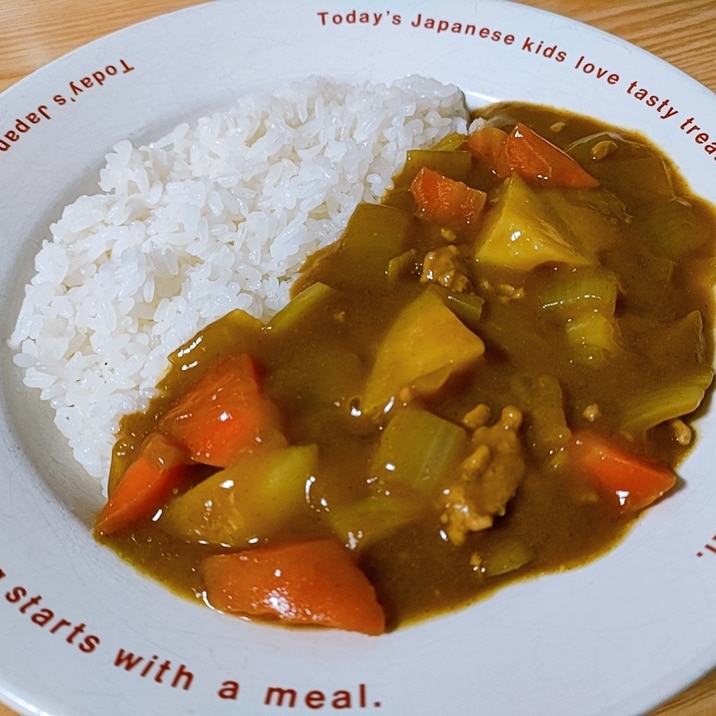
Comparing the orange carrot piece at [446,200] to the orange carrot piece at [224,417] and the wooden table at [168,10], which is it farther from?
the wooden table at [168,10]

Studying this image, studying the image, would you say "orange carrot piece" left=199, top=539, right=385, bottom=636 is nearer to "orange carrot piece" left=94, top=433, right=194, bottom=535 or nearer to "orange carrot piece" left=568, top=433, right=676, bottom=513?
"orange carrot piece" left=94, top=433, right=194, bottom=535

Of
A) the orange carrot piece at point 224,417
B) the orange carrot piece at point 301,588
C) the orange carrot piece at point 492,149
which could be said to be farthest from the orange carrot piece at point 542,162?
the orange carrot piece at point 301,588

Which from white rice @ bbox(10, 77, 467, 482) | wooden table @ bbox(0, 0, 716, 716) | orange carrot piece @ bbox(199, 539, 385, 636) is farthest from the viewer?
wooden table @ bbox(0, 0, 716, 716)

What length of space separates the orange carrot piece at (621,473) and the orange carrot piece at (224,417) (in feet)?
2.85

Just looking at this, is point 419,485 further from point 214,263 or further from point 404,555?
point 214,263

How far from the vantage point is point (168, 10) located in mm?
4094

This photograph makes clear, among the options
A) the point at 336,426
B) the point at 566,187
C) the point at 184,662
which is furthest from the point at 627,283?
the point at 184,662

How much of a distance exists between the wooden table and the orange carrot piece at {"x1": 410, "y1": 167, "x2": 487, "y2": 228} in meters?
1.48

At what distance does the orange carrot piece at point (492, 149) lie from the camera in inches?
120

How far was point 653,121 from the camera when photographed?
326 centimetres

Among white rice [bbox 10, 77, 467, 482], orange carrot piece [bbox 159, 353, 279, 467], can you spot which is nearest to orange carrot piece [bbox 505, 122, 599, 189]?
white rice [bbox 10, 77, 467, 482]

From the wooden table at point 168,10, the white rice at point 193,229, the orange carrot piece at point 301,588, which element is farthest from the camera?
the wooden table at point 168,10

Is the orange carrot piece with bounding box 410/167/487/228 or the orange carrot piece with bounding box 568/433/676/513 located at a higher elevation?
the orange carrot piece with bounding box 410/167/487/228

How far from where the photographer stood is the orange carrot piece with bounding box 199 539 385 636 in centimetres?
204
